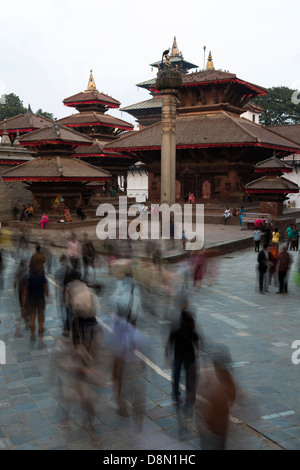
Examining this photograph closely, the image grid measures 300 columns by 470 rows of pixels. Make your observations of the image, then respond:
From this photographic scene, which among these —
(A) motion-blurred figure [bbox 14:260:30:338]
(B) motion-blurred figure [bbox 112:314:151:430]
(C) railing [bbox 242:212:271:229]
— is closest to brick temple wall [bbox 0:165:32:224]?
(C) railing [bbox 242:212:271:229]

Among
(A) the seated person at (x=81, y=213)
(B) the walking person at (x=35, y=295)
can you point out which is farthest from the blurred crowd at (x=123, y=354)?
(A) the seated person at (x=81, y=213)

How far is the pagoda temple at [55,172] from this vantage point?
28.2 m

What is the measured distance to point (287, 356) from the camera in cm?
871

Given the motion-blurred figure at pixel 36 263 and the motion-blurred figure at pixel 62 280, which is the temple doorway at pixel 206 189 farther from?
the motion-blurred figure at pixel 36 263

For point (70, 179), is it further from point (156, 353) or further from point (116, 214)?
point (156, 353)

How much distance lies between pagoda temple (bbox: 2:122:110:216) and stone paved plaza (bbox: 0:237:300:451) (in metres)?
16.3

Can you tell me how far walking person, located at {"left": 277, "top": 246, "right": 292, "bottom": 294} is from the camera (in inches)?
518

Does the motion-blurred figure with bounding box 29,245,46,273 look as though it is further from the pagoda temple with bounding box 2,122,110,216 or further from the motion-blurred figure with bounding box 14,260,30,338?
the pagoda temple with bounding box 2,122,110,216

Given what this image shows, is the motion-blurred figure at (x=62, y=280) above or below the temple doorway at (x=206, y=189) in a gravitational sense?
below

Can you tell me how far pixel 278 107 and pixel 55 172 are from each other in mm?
43358

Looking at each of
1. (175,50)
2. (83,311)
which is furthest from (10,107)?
(83,311)

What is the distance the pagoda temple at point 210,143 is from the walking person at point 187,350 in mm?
24956

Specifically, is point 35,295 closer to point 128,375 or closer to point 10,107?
point 128,375

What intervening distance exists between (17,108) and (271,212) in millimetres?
58463
